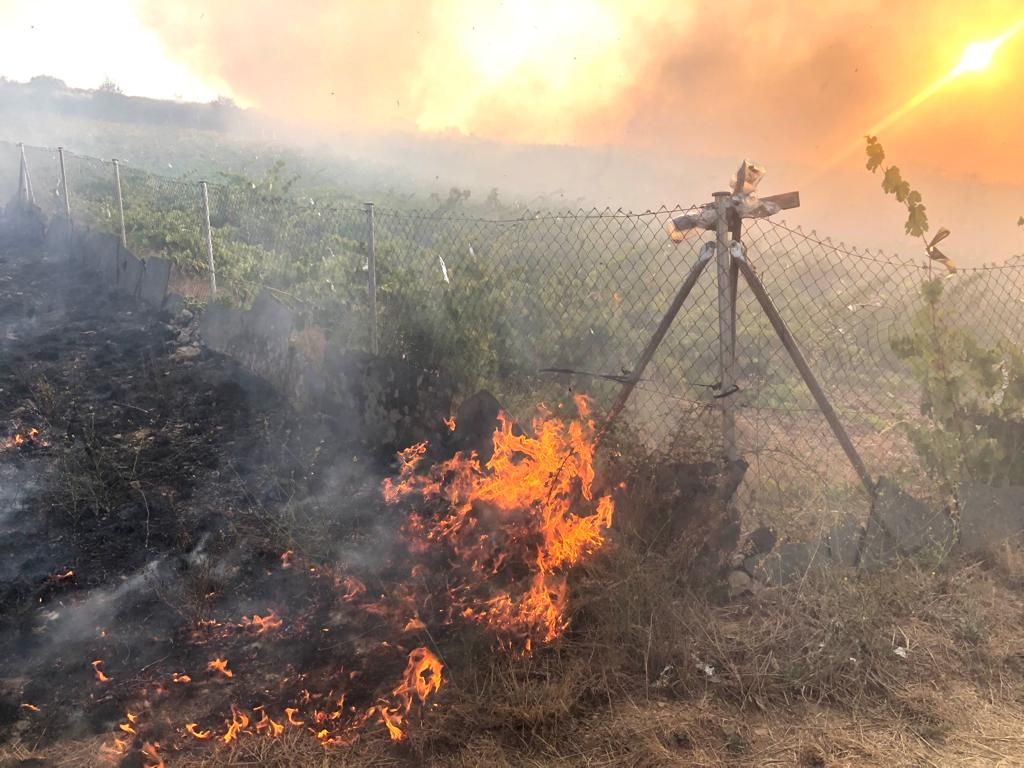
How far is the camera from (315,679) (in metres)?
3.30

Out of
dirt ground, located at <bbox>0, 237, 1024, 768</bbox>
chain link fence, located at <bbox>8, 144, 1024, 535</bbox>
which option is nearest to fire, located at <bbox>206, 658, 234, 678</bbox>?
dirt ground, located at <bbox>0, 237, 1024, 768</bbox>

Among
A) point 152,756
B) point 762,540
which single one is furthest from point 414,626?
point 762,540

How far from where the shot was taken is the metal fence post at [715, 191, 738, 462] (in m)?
3.85

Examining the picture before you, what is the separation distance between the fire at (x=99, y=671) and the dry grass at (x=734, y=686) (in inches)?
16.0

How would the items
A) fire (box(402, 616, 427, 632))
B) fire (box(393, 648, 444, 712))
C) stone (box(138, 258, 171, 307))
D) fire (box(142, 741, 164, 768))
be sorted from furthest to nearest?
stone (box(138, 258, 171, 307)) < fire (box(402, 616, 427, 632)) < fire (box(393, 648, 444, 712)) < fire (box(142, 741, 164, 768))

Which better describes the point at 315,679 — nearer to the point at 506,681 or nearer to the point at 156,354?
the point at 506,681

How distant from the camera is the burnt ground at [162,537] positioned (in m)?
3.29

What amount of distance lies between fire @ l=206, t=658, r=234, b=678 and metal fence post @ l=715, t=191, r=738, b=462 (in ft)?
9.62

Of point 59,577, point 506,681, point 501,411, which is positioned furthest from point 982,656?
point 59,577

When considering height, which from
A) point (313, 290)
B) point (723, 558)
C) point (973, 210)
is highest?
point (973, 210)

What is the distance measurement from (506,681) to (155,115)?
2107 inches

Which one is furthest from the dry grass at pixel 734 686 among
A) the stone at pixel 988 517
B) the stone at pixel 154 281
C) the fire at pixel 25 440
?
the stone at pixel 154 281

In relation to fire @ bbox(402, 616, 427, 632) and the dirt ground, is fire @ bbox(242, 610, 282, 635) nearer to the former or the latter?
the dirt ground

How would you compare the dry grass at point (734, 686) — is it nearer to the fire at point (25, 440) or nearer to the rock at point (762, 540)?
the rock at point (762, 540)
